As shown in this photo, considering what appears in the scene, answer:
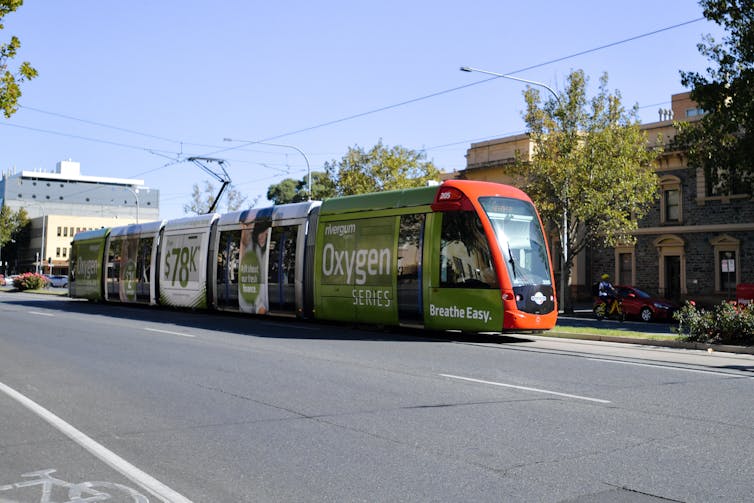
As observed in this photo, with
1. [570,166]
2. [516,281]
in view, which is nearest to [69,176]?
[570,166]

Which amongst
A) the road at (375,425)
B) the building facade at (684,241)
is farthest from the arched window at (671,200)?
the road at (375,425)

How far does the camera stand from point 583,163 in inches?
1108

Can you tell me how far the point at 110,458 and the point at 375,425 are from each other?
7.55 feet

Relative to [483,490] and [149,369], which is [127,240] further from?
[483,490]

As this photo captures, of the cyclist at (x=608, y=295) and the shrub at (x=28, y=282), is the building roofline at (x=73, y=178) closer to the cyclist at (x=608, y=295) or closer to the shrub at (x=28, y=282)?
the shrub at (x=28, y=282)

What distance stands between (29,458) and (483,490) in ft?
11.6

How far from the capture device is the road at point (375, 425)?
491cm

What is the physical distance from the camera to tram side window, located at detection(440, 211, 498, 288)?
14.9 metres

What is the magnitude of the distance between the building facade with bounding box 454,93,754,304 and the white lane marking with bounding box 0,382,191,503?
28014 millimetres

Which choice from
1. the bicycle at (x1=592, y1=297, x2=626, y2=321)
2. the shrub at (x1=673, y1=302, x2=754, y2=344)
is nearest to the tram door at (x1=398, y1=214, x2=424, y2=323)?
the shrub at (x1=673, y1=302, x2=754, y2=344)

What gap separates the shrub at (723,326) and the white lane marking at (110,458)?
1300 centimetres

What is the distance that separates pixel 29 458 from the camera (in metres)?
5.70

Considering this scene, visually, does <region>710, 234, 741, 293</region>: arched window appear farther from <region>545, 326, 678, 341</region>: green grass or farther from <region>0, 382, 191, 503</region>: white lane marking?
<region>0, 382, 191, 503</region>: white lane marking

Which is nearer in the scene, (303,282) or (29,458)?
(29,458)
